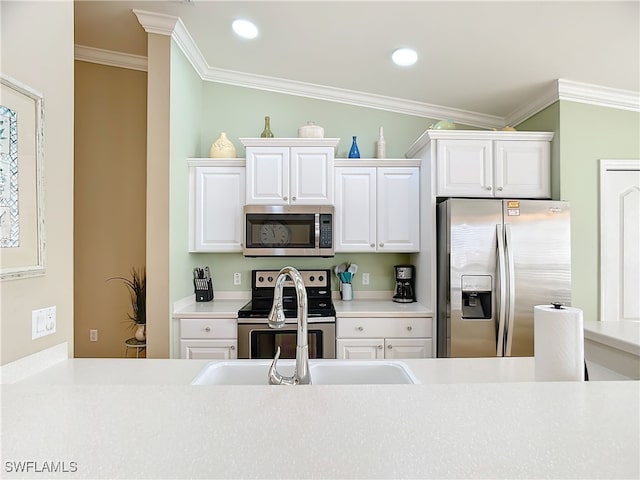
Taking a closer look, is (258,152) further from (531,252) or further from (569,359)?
(569,359)

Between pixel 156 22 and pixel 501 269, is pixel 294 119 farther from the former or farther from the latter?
pixel 501 269

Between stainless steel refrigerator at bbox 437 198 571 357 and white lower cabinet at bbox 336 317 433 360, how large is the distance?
0.22 meters

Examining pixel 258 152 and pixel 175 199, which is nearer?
pixel 175 199

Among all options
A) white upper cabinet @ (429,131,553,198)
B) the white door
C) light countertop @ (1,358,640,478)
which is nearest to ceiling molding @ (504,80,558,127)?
white upper cabinet @ (429,131,553,198)

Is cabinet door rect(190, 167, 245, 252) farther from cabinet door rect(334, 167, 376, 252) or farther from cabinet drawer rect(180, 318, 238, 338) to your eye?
cabinet door rect(334, 167, 376, 252)

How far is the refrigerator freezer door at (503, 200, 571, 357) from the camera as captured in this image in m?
2.50

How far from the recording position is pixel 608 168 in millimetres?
2838

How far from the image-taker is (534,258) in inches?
99.4

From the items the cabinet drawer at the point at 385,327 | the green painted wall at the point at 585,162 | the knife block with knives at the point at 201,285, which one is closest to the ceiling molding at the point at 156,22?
the knife block with knives at the point at 201,285

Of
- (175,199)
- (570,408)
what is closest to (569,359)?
(570,408)

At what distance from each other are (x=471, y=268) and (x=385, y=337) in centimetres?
80

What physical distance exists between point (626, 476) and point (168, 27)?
3125 millimetres

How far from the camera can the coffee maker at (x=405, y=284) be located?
3.14 m

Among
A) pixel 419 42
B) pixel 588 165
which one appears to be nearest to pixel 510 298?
pixel 588 165
